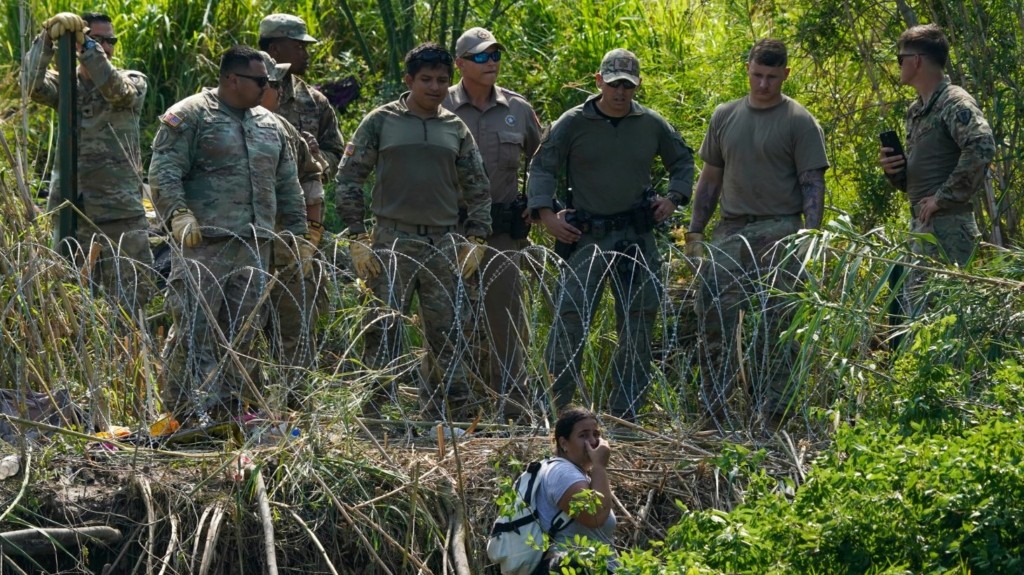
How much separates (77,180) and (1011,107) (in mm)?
4509

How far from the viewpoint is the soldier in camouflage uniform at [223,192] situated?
22.1ft

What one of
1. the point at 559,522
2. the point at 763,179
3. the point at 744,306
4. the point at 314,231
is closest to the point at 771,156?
the point at 763,179

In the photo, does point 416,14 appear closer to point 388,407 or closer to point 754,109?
point 754,109

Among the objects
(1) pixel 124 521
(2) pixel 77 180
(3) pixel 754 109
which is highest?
(3) pixel 754 109

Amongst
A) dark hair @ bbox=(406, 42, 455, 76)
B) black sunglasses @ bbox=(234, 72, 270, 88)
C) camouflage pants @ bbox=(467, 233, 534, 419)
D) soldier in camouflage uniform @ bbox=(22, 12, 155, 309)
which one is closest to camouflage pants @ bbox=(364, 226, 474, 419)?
camouflage pants @ bbox=(467, 233, 534, 419)

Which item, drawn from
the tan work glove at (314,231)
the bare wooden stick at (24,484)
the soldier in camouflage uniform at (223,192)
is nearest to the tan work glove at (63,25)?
the soldier in camouflage uniform at (223,192)

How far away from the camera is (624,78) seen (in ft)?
23.8

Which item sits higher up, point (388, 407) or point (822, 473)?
point (822, 473)

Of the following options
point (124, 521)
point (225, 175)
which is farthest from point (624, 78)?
point (124, 521)

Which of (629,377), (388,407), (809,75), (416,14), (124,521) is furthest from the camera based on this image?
(416,14)

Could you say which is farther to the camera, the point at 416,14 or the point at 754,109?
the point at 416,14

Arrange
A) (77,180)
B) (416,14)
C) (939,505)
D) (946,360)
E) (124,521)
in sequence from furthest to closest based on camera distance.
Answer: (416,14), (77,180), (124,521), (946,360), (939,505)

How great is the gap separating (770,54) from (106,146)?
10.6ft

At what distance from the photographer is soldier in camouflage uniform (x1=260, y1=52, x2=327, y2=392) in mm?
6965
